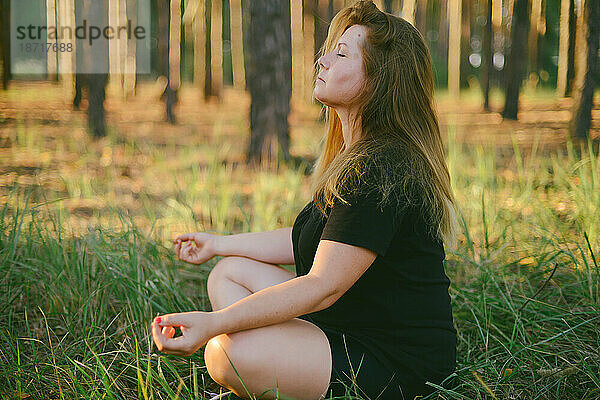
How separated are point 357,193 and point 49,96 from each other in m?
15.1

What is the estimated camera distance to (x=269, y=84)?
5418 mm

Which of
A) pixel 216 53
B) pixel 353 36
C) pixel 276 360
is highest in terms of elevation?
pixel 216 53

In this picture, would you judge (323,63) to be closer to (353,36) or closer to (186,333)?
(353,36)

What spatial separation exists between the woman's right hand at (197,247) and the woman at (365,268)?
439 mm

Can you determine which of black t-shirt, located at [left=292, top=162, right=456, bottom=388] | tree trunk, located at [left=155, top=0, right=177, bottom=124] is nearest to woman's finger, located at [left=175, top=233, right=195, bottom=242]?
black t-shirt, located at [left=292, top=162, right=456, bottom=388]

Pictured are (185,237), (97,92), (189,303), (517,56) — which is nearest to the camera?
(185,237)

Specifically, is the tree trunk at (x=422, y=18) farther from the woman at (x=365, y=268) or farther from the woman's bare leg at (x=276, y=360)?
the woman's bare leg at (x=276, y=360)

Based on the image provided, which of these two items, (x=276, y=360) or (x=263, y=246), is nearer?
(x=276, y=360)

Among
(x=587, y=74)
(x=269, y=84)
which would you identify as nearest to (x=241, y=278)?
(x=269, y=84)

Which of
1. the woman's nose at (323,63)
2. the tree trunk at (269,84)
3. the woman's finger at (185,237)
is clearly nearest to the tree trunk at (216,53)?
the tree trunk at (269,84)

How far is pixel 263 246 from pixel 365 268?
0.63m

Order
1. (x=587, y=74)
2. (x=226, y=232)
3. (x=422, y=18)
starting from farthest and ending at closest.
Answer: (x=422, y=18)
(x=587, y=74)
(x=226, y=232)

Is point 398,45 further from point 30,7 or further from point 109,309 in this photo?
point 30,7

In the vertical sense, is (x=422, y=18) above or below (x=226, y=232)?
above
